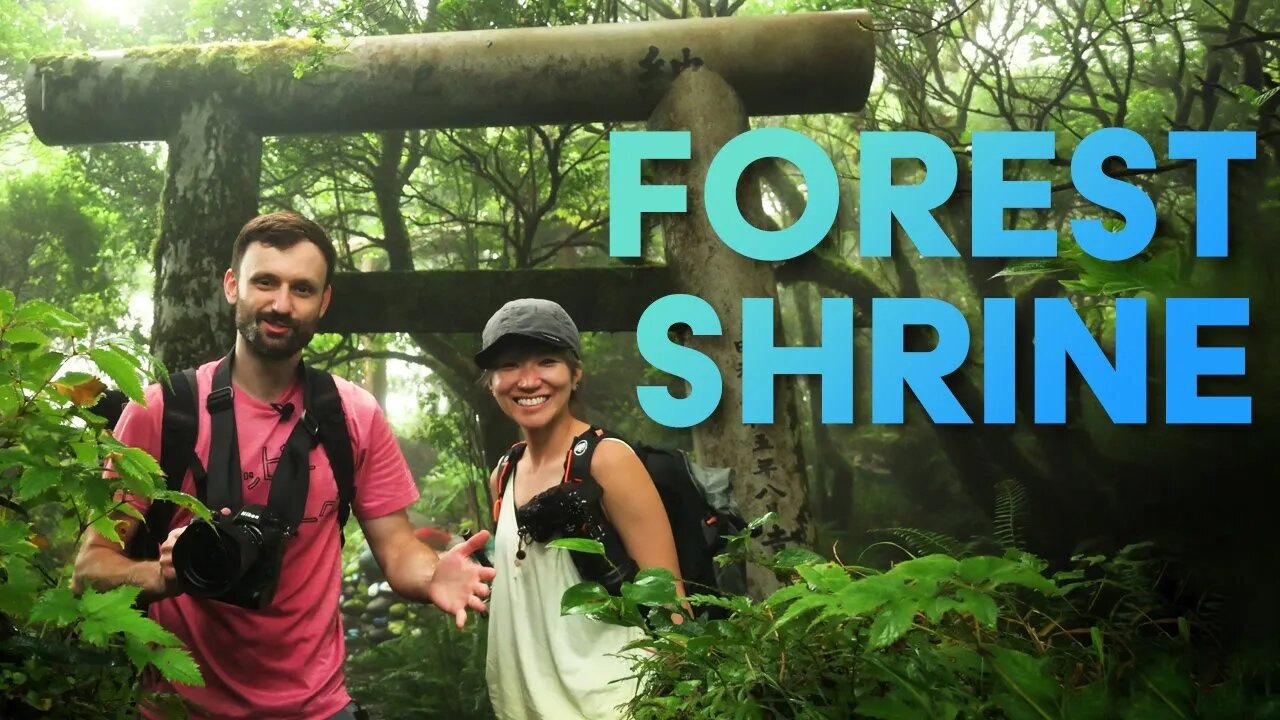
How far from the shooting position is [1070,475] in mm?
7445

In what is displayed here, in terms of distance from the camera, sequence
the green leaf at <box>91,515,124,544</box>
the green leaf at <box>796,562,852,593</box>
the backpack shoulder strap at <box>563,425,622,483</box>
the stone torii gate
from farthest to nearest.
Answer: the stone torii gate → the backpack shoulder strap at <box>563,425,622,483</box> → the green leaf at <box>91,515,124,544</box> → the green leaf at <box>796,562,852,593</box>

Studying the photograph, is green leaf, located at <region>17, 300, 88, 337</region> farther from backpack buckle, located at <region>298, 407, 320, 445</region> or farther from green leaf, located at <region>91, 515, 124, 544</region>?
backpack buckle, located at <region>298, 407, 320, 445</region>

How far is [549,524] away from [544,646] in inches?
11.0

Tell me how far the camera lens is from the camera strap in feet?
1.08

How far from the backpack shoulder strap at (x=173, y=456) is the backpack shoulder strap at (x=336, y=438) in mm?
270

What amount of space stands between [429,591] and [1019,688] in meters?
1.80

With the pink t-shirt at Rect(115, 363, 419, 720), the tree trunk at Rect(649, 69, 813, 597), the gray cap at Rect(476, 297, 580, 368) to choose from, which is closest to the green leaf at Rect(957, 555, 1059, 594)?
the gray cap at Rect(476, 297, 580, 368)

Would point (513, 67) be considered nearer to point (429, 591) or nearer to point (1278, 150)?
point (429, 591)

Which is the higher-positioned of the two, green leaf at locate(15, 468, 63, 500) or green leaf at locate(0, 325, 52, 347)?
green leaf at locate(0, 325, 52, 347)

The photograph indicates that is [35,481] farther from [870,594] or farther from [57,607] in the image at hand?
[870,594]

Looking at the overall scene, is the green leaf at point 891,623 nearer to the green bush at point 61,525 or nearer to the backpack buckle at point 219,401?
the green bush at point 61,525

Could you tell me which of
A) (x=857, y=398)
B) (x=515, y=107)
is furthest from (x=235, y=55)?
(x=857, y=398)

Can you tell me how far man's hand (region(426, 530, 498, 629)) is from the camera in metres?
2.35

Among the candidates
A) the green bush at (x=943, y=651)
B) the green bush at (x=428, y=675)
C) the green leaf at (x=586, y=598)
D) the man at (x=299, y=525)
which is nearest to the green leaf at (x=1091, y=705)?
the green bush at (x=943, y=651)
